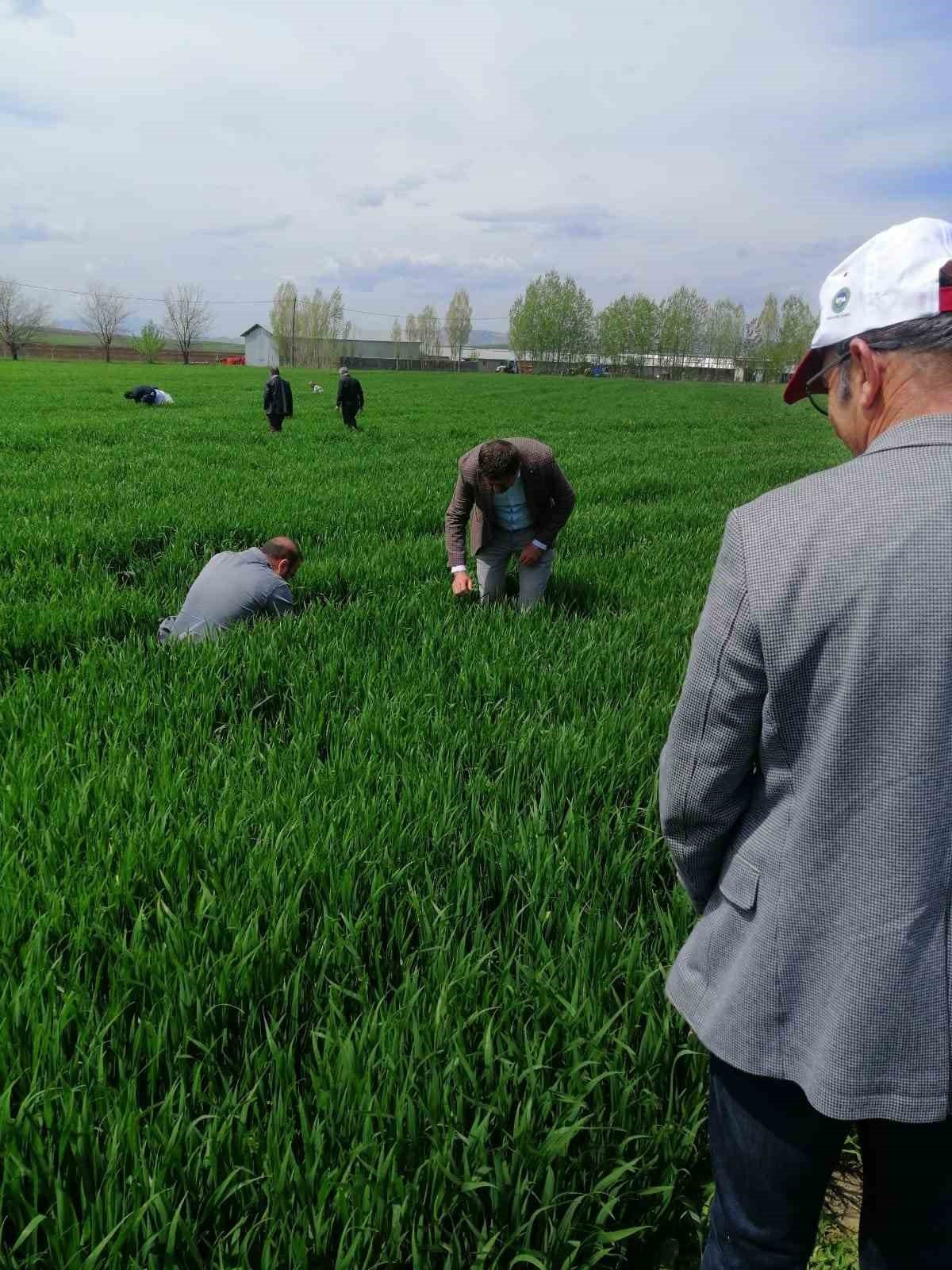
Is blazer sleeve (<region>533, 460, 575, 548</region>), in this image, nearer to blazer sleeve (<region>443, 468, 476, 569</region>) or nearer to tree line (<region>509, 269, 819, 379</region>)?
blazer sleeve (<region>443, 468, 476, 569</region>)

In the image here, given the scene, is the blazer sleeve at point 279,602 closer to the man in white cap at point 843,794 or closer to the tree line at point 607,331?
the man in white cap at point 843,794

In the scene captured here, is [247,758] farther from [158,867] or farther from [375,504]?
[375,504]

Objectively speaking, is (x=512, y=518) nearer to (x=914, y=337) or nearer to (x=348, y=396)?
(x=914, y=337)

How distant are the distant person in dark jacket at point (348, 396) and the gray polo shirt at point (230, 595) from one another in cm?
1390

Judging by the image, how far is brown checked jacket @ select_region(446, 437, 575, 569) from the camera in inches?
225

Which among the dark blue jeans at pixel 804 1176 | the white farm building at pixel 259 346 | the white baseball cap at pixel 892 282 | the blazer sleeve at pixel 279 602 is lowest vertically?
the blazer sleeve at pixel 279 602

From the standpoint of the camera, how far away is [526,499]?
593 centimetres

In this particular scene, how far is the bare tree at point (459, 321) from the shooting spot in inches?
5217

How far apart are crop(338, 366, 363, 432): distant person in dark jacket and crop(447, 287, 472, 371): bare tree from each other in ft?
389

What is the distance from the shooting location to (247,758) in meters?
3.37

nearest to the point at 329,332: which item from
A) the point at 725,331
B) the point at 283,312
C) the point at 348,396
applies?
the point at 283,312

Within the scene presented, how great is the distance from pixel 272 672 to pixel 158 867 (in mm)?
1893

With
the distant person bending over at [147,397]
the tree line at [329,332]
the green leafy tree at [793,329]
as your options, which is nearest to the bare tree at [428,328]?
the tree line at [329,332]

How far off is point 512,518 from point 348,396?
1385 centimetres
